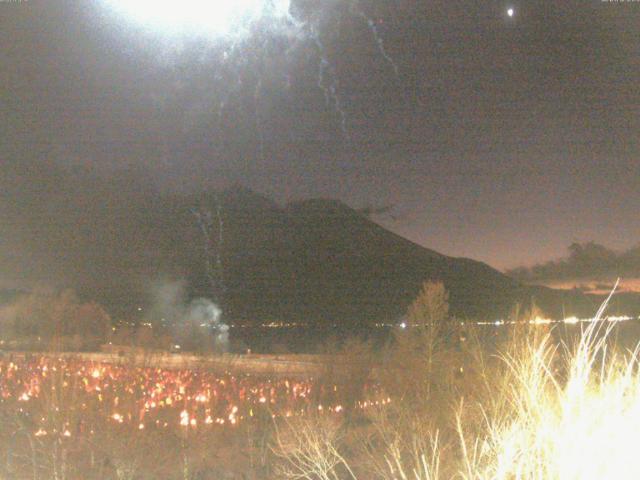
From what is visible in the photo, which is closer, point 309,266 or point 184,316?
point 184,316

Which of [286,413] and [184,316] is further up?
[184,316]

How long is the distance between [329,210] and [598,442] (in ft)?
412

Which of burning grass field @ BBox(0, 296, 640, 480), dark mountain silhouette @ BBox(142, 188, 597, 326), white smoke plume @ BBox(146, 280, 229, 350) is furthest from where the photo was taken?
dark mountain silhouette @ BBox(142, 188, 597, 326)

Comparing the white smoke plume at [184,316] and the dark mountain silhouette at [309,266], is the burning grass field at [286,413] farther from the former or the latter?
the dark mountain silhouette at [309,266]

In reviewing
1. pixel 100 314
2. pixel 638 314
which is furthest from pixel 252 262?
pixel 638 314

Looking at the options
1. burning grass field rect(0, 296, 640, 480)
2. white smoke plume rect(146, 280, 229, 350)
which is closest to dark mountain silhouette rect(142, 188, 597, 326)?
white smoke plume rect(146, 280, 229, 350)

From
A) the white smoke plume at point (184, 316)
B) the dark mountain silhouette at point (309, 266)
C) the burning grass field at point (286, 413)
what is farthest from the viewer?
the dark mountain silhouette at point (309, 266)

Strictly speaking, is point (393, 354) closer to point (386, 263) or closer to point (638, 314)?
point (638, 314)

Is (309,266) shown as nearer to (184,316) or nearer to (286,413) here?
(184,316)

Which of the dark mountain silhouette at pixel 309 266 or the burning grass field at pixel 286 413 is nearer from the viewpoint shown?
the burning grass field at pixel 286 413

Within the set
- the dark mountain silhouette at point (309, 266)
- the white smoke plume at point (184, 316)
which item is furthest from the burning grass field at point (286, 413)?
the dark mountain silhouette at point (309, 266)

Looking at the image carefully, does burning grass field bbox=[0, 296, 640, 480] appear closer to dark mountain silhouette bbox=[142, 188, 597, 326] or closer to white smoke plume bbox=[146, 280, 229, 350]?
white smoke plume bbox=[146, 280, 229, 350]

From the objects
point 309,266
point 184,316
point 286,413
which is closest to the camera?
point 286,413

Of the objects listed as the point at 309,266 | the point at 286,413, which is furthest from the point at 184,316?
the point at 309,266
